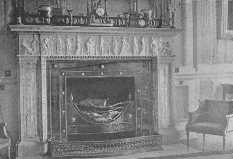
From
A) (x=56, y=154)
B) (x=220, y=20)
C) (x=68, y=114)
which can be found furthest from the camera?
(x=220, y=20)

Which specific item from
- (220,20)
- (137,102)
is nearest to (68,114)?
(137,102)

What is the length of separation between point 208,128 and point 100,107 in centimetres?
137

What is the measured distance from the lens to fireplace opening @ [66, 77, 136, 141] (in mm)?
4543

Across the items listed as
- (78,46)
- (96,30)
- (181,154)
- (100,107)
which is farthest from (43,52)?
(181,154)

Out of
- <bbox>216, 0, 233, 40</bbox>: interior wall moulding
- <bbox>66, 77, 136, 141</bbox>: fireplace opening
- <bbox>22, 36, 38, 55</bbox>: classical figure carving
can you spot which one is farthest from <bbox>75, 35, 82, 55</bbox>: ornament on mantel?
<bbox>216, 0, 233, 40</bbox>: interior wall moulding

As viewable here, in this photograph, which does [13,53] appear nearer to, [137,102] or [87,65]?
[87,65]

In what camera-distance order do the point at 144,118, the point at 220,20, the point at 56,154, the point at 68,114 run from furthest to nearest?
1. the point at 220,20
2. the point at 144,118
3. the point at 68,114
4. the point at 56,154

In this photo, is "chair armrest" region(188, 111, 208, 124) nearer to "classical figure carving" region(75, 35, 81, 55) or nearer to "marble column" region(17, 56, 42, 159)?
"classical figure carving" region(75, 35, 81, 55)

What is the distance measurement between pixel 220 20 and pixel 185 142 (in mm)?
1805

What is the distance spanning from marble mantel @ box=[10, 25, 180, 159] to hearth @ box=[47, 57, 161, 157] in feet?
0.33

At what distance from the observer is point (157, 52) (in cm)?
476

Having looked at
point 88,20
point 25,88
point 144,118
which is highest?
point 88,20

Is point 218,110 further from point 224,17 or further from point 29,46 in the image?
point 29,46

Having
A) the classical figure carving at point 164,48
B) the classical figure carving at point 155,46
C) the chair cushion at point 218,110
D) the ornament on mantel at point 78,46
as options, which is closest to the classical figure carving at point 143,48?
the classical figure carving at point 155,46
